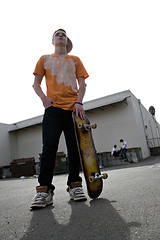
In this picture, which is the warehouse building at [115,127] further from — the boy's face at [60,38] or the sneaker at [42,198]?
the sneaker at [42,198]

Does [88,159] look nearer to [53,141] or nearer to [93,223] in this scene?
[53,141]

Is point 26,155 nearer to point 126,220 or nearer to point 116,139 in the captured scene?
point 116,139

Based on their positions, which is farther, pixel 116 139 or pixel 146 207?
pixel 116 139

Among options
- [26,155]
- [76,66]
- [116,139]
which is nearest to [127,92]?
[116,139]

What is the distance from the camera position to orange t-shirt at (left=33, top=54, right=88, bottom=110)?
245 cm

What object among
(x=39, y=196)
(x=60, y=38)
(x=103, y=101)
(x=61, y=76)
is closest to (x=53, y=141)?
(x=39, y=196)

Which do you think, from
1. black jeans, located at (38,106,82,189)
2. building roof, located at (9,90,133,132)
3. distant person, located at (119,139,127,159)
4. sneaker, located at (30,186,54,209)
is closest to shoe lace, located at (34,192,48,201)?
sneaker, located at (30,186,54,209)

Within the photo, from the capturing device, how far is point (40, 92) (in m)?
2.44

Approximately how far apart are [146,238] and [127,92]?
16.5 meters

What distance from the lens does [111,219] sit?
131 centimetres

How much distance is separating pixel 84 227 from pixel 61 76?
6.15 feet

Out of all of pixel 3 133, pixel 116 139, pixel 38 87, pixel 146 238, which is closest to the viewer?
pixel 146 238

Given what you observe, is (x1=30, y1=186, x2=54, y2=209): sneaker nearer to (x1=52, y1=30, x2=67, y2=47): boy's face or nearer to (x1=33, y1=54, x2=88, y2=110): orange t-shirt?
(x1=33, y1=54, x2=88, y2=110): orange t-shirt

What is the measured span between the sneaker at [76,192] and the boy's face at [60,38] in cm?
194
